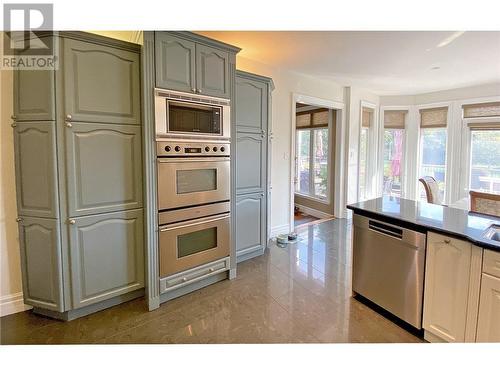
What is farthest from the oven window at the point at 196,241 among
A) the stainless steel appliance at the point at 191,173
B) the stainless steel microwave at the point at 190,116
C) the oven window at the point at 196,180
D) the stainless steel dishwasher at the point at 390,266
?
the stainless steel dishwasher at the point at 390,266

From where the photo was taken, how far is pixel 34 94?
204 centimetres

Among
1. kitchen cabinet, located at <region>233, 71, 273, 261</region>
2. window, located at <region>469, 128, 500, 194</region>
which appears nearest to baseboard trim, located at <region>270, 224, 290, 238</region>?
kitchen cabinet, located at <region>233, 71, 273, 261</region>

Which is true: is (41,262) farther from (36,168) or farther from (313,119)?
(313,119)

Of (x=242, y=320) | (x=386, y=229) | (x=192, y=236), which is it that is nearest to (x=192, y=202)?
(x=192, y=236)

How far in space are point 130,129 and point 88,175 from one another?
497mm

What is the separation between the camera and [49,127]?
2.02 meters

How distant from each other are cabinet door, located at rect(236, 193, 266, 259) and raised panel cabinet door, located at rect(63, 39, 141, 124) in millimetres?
1517

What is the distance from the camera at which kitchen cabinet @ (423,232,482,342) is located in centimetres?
172

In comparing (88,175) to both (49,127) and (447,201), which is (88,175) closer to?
(49,127)

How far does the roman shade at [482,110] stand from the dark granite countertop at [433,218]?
12.8 ft

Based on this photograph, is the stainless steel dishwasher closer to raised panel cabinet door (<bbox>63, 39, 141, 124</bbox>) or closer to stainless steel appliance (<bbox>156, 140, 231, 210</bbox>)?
stainless steel appliance (<bbox>156, 140, 231, 210</bbox>)

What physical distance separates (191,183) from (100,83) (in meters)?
1.08

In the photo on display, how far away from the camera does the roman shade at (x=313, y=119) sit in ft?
18.9
